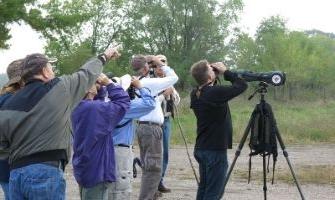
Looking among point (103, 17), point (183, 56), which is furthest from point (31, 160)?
point (103, 17)

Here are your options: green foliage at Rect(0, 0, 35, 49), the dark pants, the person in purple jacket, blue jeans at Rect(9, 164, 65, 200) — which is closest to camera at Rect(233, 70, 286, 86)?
the person in purple jacket

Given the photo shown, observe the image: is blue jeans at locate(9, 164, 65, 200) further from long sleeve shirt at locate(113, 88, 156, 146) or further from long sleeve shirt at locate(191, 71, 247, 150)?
long sleeve shirt at locate(191, 71, 247, 150)

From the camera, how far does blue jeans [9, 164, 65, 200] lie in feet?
13.1

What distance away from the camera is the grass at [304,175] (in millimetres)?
10117

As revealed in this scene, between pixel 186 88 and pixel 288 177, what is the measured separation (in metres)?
41.8

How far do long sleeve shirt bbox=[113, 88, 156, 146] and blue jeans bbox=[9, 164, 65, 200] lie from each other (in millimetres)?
1721

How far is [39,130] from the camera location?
4000 mm

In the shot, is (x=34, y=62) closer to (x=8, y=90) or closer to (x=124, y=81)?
(x=8, y=90)

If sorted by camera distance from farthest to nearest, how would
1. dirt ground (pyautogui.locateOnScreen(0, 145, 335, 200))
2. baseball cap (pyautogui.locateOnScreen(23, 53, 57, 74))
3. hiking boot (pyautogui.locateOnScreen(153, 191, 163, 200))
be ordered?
dirt ground (pyautogui.locateOnScreen(0, 145, 335, 200)) < hiking boot (pyautogui.locateOnScreen(153, 191, 163, 200)) < baseball cap (pyautogui.locateOnScreen(23, 53, 57, 74))

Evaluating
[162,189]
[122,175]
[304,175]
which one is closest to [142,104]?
[122,175]

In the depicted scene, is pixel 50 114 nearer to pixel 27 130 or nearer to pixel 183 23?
pixel 27 130

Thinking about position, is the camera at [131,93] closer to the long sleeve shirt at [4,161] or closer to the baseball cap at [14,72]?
the baseball cap at [14,72]

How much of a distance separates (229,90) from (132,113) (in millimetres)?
1006

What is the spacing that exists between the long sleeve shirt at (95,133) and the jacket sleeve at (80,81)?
Result: 2.14 feet
